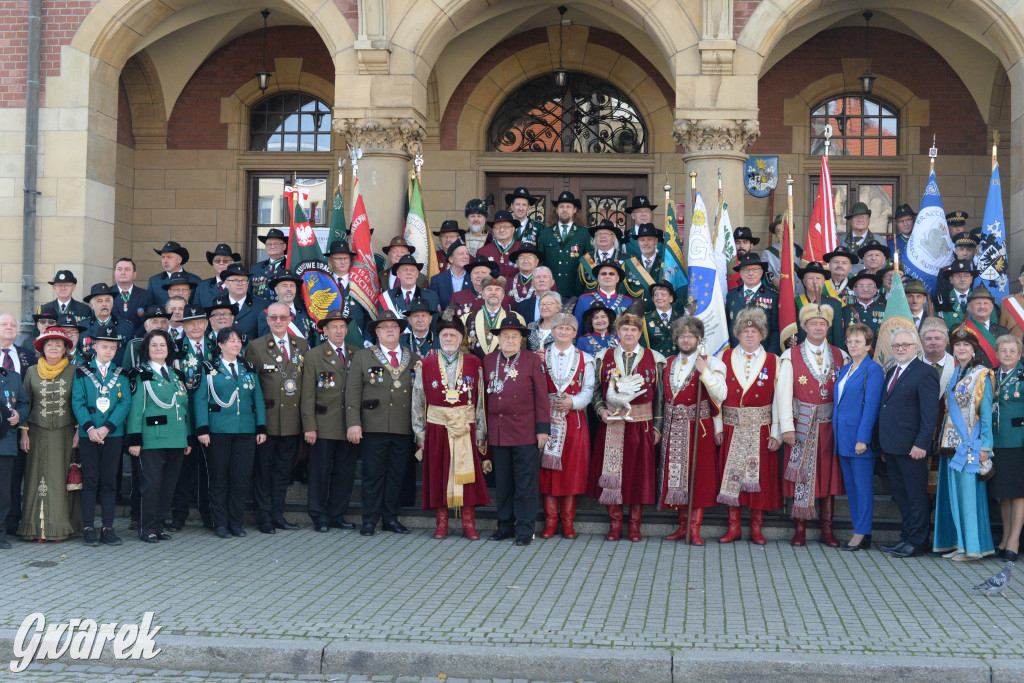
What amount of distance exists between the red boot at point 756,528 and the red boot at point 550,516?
1.57m

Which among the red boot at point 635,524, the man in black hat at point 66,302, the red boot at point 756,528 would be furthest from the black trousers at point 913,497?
the man in black hat at point 66,302

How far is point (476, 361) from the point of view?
8227 millimetres

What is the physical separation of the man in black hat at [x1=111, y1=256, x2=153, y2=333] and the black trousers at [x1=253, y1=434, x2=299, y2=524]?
2.37 metres

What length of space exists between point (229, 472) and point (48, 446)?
1.37 m

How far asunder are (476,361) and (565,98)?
7594mm

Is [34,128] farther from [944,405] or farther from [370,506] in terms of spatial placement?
[944,405]

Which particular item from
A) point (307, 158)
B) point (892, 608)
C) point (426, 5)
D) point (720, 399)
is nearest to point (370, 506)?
point (720, 399)

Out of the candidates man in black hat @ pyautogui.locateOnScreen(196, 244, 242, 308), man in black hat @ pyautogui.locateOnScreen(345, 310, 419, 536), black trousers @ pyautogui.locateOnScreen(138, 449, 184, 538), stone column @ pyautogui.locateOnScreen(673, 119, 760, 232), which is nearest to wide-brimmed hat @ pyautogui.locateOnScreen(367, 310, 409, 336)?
man in black hat @ pyautogui.locateOnScreen(345, 310, 419, 536)

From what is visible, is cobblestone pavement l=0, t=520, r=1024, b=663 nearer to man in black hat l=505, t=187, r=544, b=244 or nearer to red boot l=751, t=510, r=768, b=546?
red boot l=751, t=510, r=768, b=546

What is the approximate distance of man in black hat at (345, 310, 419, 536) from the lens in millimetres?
8305

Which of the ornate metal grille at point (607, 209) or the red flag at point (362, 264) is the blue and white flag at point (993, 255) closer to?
the ornate metal grille at point (607, 209)

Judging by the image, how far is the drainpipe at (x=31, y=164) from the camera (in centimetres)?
1184

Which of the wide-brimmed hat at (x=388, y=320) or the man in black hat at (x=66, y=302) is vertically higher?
the man in black hat at (x=66, y=302)

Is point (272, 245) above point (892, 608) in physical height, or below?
above
